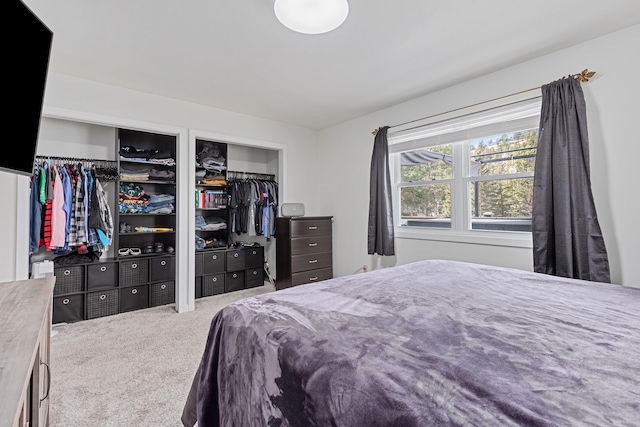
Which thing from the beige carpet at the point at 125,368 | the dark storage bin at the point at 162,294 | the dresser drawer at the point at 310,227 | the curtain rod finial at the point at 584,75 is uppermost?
the curtain rod finial at the point at 584,75

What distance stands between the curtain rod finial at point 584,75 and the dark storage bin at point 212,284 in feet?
13.7

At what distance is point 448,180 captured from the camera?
123 inches

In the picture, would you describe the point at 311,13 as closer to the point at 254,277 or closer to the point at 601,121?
the point at 601,121

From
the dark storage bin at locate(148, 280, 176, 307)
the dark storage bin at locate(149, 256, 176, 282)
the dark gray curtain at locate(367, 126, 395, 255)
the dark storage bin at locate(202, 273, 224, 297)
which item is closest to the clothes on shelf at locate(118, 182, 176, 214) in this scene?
the dark storage bin at locate(149, 256, 176, 282)

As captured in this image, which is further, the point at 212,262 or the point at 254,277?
the point at 254,277

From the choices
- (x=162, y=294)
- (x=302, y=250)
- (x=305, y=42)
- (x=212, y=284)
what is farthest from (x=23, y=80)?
(x=212, y=284)

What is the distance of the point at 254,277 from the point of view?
14.4 feet

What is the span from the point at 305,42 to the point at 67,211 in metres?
2.83

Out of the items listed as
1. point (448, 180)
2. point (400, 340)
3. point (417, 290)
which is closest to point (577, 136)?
point (448, 180)

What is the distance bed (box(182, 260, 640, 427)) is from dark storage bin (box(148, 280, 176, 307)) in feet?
8.16

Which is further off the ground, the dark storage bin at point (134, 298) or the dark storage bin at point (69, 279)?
the dark storage bin at point (69, 279)

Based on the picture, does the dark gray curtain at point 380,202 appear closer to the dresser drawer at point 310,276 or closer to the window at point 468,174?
the window at point 468,174

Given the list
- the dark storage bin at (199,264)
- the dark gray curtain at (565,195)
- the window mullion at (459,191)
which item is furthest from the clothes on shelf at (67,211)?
the dark gray curtain at (565,195)

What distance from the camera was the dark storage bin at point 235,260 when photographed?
414 cm
